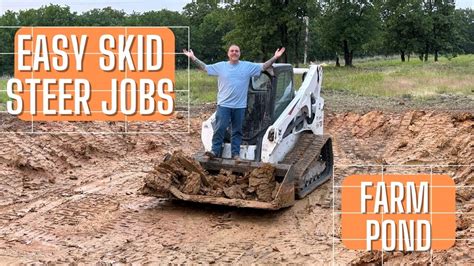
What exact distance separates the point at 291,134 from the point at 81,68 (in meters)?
4.11

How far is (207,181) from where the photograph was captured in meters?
8.60

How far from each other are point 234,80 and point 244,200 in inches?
63.2

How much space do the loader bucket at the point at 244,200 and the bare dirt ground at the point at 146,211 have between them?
0.30 metres

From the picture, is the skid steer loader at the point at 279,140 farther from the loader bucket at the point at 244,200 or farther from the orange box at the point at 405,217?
the orange box at the point at 405,217

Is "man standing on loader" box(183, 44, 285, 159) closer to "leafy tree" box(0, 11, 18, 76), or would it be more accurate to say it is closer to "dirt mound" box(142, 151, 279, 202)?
"dirt mound" box(142, 151, 279, 202)

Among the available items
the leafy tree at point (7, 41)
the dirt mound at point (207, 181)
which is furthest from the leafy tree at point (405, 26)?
the dirt mound at point (207, 181)

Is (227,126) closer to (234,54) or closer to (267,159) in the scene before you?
(267,159)

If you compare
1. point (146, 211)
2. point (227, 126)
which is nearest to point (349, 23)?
point (227, 126)

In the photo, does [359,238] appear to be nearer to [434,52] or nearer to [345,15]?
[345,15]

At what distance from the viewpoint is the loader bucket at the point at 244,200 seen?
8184 millimetres

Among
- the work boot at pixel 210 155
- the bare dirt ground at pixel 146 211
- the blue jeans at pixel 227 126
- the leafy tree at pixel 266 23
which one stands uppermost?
the leafy tree at pixel 266 23

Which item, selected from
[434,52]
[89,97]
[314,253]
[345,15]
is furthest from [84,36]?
[434,52]

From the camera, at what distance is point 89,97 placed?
42.0ft

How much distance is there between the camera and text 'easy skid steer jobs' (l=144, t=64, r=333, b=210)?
8445 millimetres
